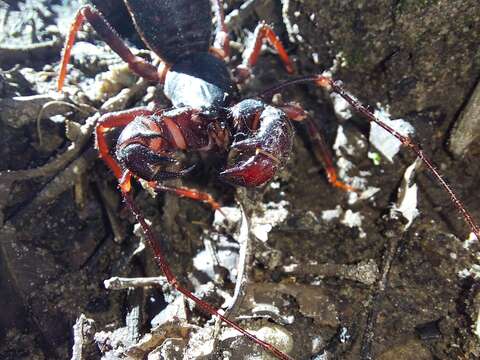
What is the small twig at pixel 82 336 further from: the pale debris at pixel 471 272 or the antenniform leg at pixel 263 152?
the pale debris at pixel 471 272


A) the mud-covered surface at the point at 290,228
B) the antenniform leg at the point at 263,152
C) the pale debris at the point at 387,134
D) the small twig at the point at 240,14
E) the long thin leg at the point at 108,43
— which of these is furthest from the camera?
the small twig at the point at 240,14

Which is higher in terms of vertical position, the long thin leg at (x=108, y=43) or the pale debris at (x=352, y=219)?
the long thin leg at (x=108, y=43)

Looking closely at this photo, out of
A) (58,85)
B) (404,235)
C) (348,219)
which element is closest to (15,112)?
(58,85)

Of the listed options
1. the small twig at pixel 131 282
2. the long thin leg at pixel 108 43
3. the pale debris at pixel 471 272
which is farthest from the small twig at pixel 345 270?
the long thin leg at pixel 108 43

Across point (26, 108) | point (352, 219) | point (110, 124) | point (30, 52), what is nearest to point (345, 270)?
point (352, 219)

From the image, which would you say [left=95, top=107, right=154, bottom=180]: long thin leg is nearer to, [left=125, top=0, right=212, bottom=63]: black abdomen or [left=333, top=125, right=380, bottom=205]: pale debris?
[left=125, top=0, right=212, bottom=63]: black abdomen

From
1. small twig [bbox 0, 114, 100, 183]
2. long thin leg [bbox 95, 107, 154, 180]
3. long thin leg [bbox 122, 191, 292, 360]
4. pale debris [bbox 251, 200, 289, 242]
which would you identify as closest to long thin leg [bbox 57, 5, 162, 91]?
small twig [bbox 0, 114, 100, 183]

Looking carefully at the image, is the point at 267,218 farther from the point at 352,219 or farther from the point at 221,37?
the point at 221,37
